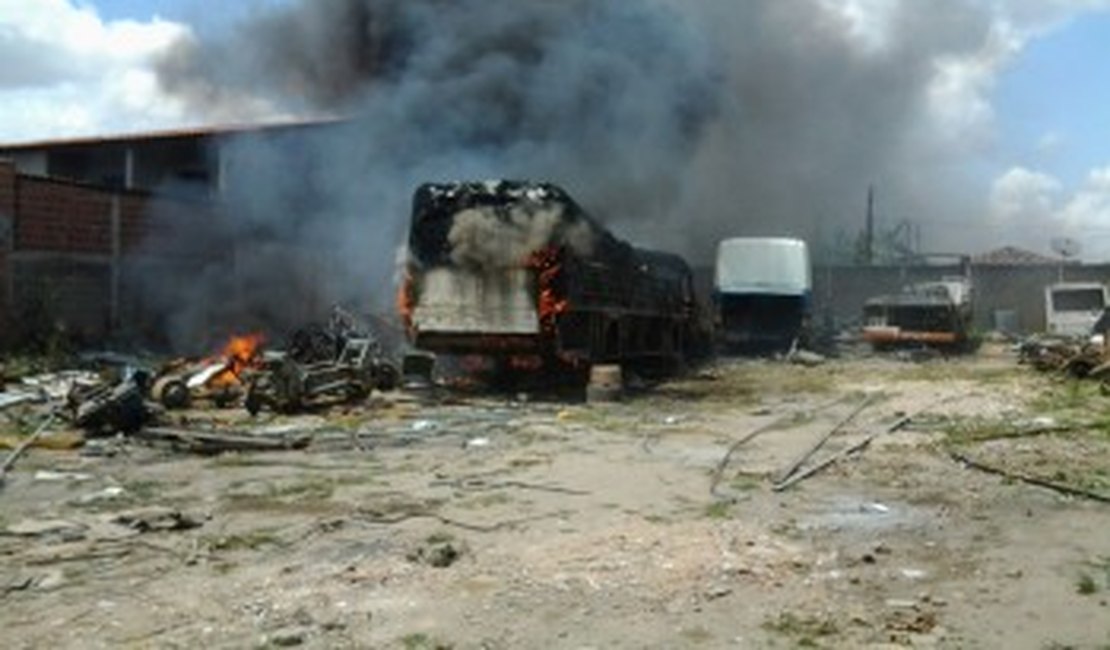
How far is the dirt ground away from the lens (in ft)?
17.6

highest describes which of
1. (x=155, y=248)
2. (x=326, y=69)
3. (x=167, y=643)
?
(x=326, y=69)

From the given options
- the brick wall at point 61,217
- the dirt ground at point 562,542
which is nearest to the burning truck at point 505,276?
the dirt ground at point 562,542

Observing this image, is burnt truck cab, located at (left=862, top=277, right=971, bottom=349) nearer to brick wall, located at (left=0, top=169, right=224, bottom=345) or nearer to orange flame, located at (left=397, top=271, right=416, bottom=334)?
orange flame, located at (left=397, top=271, right=416, bottom=334)

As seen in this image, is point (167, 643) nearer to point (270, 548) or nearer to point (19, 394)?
point (270, 548)

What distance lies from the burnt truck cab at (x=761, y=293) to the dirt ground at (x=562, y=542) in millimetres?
15079

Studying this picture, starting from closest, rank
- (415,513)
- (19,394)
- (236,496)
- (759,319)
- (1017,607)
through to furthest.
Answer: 1. (1017,607)
2. (415,513)
3. (236,496)
4. (19,394)
5. (759,319)

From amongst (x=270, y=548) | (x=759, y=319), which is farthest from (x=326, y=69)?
(x=270, y=548)

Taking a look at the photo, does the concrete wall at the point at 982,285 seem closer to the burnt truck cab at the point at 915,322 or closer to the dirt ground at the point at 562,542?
the burnt truck cab at the point at 915,322

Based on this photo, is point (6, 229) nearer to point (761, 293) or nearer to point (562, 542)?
point (562, 542)

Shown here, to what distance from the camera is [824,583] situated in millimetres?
6062

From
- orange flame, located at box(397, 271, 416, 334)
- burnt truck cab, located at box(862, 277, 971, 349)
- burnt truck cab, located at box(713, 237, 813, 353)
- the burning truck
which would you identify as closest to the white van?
burnt truck cab, located at box(862, 277, 971, 349)

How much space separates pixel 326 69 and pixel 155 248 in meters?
5.45

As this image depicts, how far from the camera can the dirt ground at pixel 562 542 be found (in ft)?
17.6

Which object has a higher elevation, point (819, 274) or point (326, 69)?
point (326, 69)
